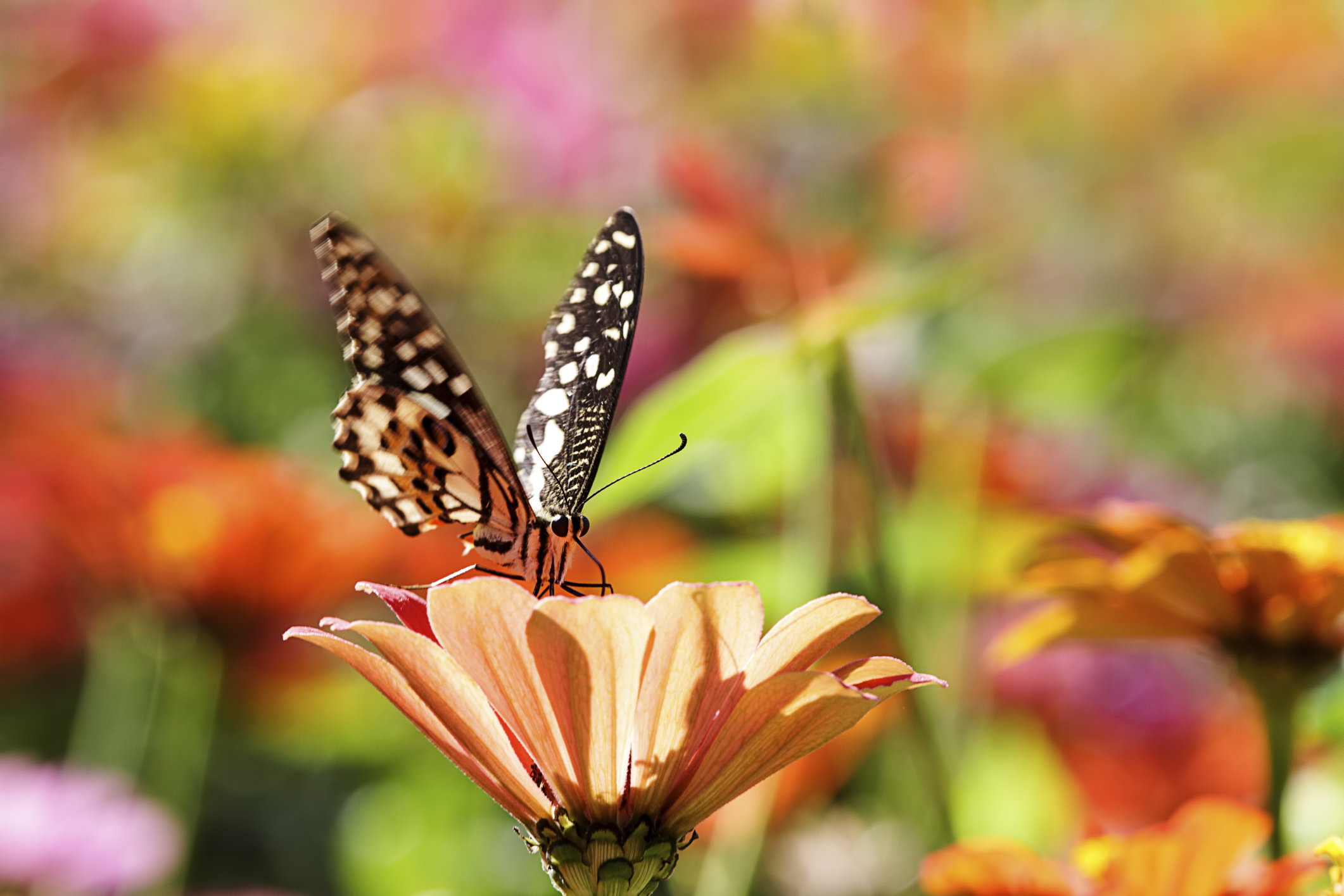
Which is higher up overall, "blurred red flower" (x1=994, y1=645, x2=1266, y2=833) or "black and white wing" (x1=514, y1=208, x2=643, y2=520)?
"black and white wing" (x1=514, y1=208, x2=643, y2=520)

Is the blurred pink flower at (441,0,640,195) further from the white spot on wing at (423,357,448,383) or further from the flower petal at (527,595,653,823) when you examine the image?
the flower petal at (527,595,653,823)

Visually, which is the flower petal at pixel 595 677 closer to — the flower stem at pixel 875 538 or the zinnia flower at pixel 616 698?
the zinnia flower at pixel 616 698

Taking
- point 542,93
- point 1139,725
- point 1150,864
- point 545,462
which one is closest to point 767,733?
point 1150,864

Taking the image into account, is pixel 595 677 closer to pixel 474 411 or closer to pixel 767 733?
pixel 767 733

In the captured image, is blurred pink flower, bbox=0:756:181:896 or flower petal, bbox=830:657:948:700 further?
blurred pink flower, bbox=0:756:181:896

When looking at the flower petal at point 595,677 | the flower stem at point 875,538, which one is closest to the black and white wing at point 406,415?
the flower stem at point 875,538

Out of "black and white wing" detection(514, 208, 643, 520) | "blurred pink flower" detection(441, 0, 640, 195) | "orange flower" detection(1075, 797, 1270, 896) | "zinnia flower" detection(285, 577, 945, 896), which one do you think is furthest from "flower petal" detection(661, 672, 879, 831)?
"blurred pink flower" detection(441, 0, 640, 195)
